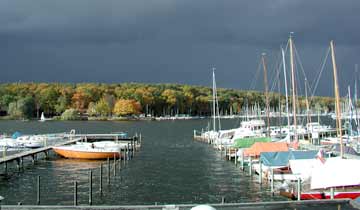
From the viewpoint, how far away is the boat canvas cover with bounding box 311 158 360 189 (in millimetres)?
31375

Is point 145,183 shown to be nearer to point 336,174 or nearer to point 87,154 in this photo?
point 87,154

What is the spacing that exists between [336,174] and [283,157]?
38.2 ft

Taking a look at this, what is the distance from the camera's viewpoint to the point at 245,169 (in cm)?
5253

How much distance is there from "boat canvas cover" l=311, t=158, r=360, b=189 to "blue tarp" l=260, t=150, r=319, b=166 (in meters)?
10.2

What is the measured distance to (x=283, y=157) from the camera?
4322 centimetres

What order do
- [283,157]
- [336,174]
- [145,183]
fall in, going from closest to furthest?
[336,174]
[283,157]
[145,183]

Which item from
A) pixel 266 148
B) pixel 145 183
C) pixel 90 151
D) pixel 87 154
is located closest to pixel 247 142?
pixel 266 148

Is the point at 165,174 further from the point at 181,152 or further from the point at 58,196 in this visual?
the point at 181,152

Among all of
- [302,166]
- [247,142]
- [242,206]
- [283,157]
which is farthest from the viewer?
[247,142]

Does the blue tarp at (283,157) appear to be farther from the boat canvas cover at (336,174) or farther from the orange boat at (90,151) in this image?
the orange boat at (90,151)

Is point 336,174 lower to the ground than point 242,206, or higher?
higher

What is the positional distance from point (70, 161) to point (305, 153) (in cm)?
3036

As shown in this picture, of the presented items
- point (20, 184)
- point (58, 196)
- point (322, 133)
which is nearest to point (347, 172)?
point (58, 196)

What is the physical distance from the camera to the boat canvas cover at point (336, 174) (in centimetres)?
3138
